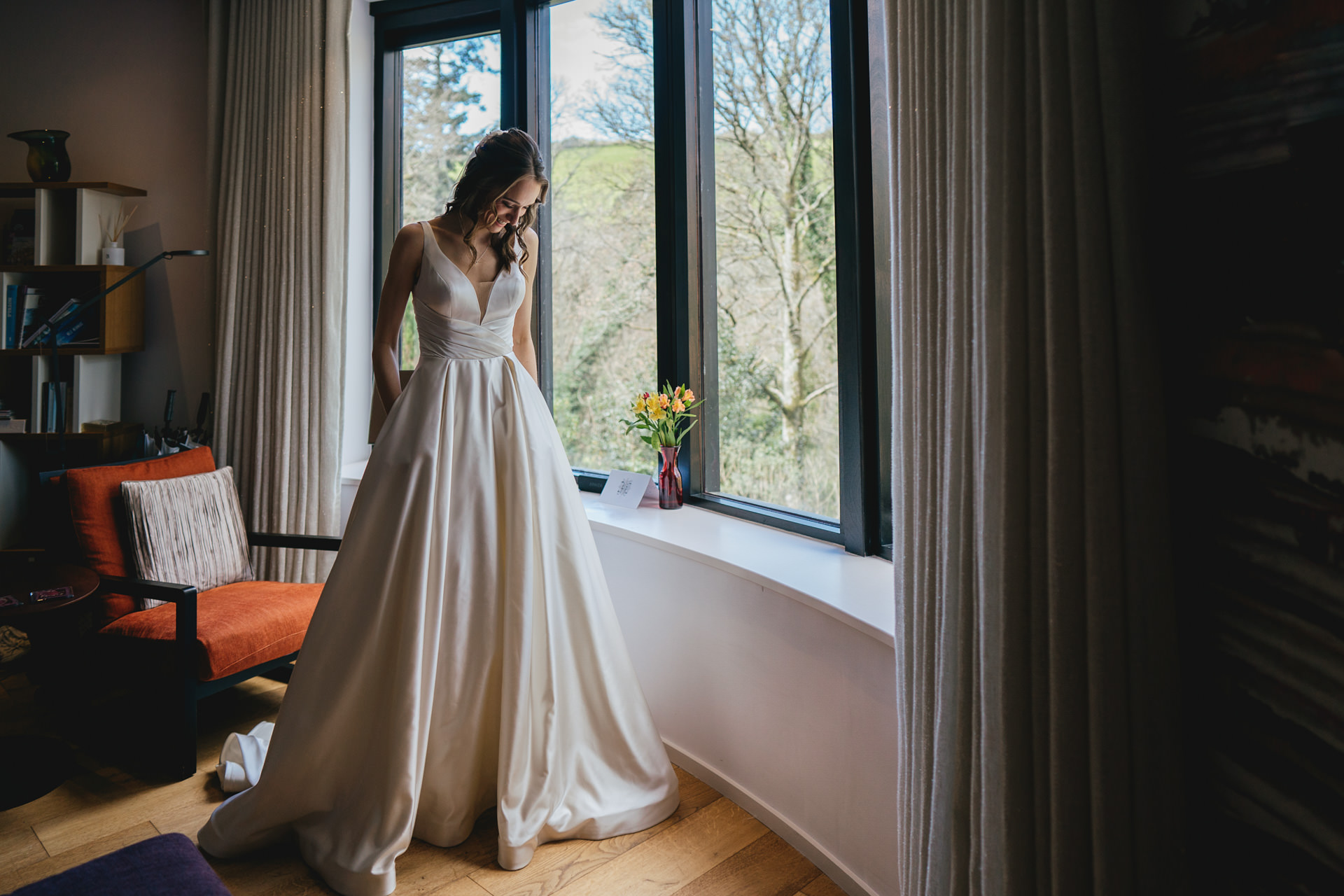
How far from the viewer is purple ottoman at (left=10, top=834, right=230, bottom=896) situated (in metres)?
1.04

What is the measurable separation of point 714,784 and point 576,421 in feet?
4.71

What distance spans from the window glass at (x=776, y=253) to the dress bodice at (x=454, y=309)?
2.50ft

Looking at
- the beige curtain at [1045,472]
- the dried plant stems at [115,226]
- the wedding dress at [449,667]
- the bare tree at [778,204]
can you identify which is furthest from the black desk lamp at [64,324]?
the beige curtain at [1045,472]

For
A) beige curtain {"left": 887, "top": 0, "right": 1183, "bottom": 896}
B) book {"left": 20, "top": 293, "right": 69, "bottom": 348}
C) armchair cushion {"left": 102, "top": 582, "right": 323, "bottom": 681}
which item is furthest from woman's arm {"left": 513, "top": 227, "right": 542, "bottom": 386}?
book {"left": 20, "top": 293, "right": 69, "bottom": 348}

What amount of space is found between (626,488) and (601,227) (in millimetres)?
971

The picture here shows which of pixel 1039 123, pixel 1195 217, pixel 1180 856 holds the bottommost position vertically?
pixel 1180 856

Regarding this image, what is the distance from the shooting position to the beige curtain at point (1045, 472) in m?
0.89

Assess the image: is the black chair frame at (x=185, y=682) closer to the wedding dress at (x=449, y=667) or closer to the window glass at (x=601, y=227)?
the wedding dress at (x=449, y=667)

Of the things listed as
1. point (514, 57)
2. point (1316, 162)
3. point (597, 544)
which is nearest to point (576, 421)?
point (597, 544)

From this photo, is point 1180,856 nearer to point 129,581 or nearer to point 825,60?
point 825,60

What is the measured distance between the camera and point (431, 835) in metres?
1.91

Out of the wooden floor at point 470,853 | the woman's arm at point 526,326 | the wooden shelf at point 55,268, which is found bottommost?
the wooden floor at point 470,853

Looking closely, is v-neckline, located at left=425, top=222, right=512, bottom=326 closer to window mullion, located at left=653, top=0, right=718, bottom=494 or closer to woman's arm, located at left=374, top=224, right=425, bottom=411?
woman's arm, located at left=374, top=224, right=425, bottom=411

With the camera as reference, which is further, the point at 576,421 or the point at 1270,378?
the point at 576,421
